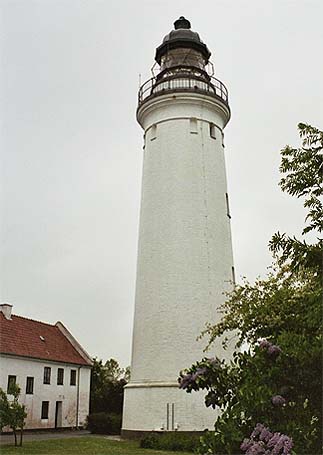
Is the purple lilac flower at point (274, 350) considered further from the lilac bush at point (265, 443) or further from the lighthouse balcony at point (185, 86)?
the lighthouse balcony at point (185, 86)

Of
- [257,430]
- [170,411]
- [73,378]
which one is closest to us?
[257,430]

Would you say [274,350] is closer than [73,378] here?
Yes

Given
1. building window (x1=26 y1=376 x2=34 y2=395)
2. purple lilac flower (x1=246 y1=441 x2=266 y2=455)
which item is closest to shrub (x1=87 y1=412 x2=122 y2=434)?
building window (x1=26 y1=376 x2=34 y2=395)

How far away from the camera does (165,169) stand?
63.2 ft

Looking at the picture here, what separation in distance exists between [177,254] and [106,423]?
12055mm

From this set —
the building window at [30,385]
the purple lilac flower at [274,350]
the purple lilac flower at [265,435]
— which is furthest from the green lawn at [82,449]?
the purple lilac flower at [265,435]

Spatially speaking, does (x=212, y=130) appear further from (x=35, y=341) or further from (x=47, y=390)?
(x=47, y=390)

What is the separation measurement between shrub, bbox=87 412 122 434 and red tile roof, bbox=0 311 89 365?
439 centimetres

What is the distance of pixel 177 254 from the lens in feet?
59.1

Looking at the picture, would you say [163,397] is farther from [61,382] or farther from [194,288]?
[61,382]

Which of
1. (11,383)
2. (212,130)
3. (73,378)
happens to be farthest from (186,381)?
(73,378)

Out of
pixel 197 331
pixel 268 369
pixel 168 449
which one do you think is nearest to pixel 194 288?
pixel 197 331

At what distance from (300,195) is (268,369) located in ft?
6.02

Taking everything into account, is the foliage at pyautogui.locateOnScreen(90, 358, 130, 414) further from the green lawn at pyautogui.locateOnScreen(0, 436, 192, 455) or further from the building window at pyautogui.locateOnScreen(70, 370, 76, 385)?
the green lawn at pyautogui.locateOnScreen(0, 436, 192, 455)
